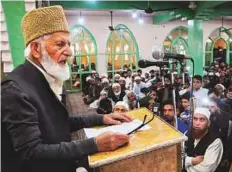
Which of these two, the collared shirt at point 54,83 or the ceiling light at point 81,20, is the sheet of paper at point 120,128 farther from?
the ceiling light at point 81,20

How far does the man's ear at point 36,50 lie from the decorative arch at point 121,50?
12.0 metres

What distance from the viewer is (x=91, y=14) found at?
12.4 meters

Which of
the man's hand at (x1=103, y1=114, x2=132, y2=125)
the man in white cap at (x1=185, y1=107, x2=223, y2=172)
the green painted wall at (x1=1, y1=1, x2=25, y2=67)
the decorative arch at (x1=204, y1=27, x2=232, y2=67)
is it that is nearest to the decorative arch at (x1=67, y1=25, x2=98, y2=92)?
the decorative arch at (x1=204, y1=27, x2=232, y2=67)

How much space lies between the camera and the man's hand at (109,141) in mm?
1055

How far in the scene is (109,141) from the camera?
3.47 feet

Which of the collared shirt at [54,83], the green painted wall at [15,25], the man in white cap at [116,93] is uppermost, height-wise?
the green painted wall at [15,25]

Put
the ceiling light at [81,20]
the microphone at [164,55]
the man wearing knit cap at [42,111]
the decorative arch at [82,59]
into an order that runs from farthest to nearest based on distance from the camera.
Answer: the decorative arch at [82,59] → the ceiling light at [81,20] → the microphone at [164,55] → the man wearing knit cap at [42,111]

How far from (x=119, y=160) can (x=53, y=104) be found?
1.22ft

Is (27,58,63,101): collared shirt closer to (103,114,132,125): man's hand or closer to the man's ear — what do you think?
the man's ear

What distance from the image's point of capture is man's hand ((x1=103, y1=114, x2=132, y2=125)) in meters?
1.39

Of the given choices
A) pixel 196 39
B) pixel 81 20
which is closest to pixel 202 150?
pixel 196 39

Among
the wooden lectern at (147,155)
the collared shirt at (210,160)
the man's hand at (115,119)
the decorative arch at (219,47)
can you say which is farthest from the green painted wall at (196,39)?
the wooden lectern at (147,155)

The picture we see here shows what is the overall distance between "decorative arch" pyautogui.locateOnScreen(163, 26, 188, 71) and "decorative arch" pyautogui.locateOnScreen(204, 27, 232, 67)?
1349 mm

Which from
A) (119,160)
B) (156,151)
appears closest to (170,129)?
(156,151)
